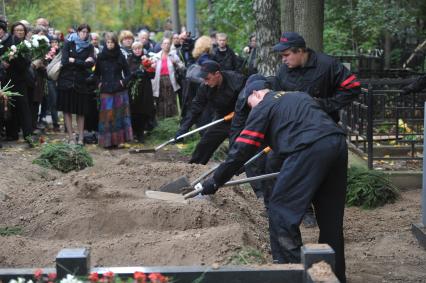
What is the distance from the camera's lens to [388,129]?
12.2 m

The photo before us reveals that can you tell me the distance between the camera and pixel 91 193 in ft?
27.7

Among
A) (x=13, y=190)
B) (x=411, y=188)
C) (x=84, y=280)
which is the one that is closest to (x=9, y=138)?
(x=13, y=190)

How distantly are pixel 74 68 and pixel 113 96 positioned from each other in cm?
84

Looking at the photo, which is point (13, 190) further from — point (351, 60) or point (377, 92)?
point (351, 60)

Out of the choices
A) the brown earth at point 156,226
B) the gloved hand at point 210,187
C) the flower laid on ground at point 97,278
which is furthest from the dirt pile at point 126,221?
the flower laid on ground at point 97,278

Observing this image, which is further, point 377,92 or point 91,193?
point 377,92

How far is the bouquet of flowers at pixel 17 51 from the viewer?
12.3 m

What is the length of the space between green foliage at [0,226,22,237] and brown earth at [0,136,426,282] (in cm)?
6

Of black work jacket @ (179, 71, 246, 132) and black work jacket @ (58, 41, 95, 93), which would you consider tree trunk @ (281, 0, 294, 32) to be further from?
black work jacket @ (58, 41, 95, 93)

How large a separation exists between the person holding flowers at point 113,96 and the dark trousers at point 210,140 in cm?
372

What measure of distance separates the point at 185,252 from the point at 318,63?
2.69 meters

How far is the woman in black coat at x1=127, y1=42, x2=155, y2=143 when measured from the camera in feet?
48.8

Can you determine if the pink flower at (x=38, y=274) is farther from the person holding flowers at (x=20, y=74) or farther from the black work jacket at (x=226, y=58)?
the black work jacket at (x=226, y=58)

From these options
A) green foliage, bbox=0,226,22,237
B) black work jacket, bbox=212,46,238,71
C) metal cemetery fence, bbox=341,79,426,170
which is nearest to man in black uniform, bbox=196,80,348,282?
green foliage, bbox=0,226,22,237
